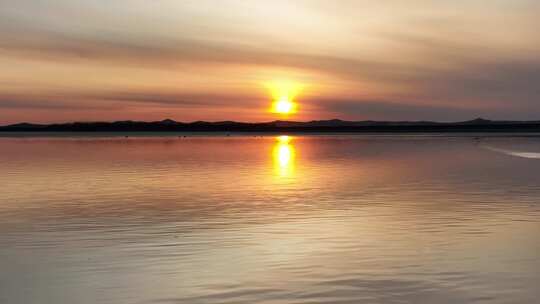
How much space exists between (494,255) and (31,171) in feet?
114

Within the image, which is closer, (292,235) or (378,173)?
(292,235)

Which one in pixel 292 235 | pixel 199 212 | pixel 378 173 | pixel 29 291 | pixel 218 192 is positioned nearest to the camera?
pixel 29 291

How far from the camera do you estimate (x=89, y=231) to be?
19.3 meters

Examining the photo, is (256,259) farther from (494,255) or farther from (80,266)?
(494,255)

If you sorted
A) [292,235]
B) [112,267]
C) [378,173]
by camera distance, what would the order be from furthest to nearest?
1. [378,173]
2. [292,235]
3. [112,267]

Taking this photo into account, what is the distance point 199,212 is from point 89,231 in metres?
5.03

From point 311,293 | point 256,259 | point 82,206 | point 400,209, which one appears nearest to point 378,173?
point 400,209

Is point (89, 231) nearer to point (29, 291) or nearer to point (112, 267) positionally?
point (112, 267)

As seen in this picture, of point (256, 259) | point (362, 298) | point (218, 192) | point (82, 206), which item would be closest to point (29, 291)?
point (256, 259)

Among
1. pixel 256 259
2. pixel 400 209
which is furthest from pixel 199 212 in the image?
pixel 256 259

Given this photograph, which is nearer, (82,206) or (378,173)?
(82,206)

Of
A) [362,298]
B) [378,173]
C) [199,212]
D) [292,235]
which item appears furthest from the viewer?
[378,173]

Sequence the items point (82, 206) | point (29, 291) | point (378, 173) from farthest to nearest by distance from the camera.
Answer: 1. point (378, 173)
2. point (82, 206)
3. point (29, 291)

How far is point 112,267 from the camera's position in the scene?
1435 cm
